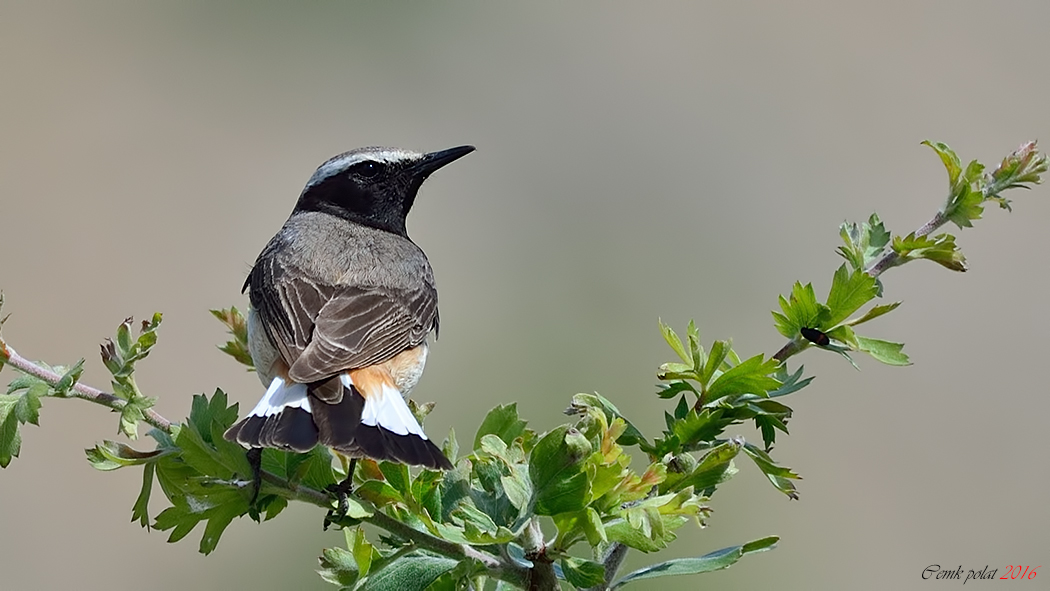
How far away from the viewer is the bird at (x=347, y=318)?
88.4 inches

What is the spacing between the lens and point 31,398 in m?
1.84

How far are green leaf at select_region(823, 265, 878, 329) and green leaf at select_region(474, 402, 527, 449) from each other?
65 centimetres

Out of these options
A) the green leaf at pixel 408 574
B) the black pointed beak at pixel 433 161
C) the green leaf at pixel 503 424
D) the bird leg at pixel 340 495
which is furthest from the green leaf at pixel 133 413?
the black pointed beak at pixel 433 161

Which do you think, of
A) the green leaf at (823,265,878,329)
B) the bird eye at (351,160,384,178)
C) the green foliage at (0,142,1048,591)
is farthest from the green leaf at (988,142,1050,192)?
the bird eye at (351,160,384,178)

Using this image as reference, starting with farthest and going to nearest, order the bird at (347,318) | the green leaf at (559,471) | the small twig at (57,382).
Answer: the bird at (347,318) < the small twig at (57,382) < the green leaf at (559,471)

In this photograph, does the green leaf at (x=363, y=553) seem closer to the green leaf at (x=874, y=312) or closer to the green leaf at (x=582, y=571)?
the green leaf at (x=582, y=571)

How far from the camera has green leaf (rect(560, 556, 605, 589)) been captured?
5.84 feet

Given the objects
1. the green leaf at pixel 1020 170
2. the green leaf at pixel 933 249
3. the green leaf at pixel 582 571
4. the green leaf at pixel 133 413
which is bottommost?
the green leaf at pixel 582 571

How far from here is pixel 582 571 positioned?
179 cm

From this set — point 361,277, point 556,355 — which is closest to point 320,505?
point 361,277

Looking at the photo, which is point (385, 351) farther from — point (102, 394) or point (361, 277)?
point (102, 394)

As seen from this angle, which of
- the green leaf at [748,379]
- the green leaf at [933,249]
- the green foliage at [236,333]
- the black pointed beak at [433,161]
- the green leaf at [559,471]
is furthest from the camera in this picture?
the black pointed beak at [433,161]

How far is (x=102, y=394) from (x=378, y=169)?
256cm

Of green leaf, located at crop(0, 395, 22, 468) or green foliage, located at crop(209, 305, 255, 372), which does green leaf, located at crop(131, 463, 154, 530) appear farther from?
green foliage, located at crop(209, 305, 255, 372)
